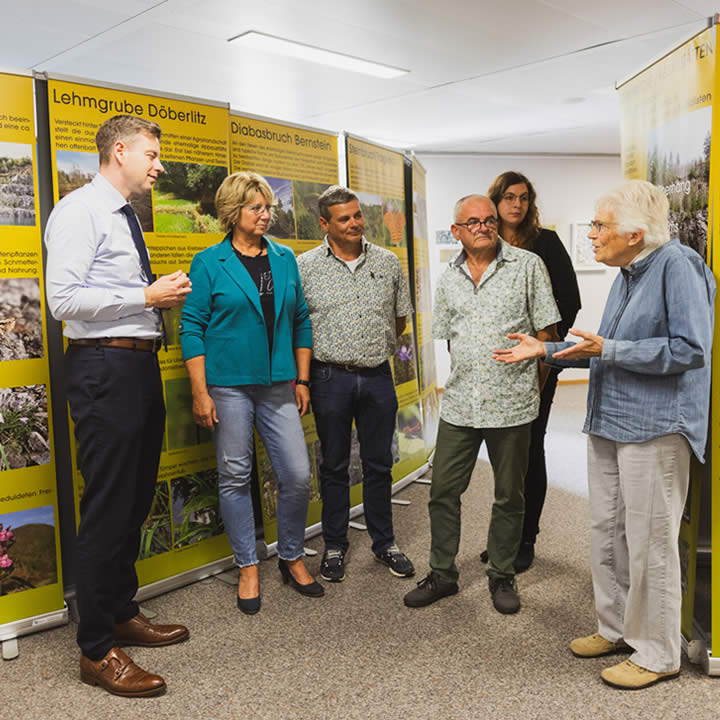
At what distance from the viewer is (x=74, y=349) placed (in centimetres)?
224

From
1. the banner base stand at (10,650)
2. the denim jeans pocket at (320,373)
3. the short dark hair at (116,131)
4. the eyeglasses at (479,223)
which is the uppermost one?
the short dark hair at (116,131)

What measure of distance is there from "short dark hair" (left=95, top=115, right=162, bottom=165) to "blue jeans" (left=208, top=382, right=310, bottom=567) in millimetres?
940

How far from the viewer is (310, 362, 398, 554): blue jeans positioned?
2988 mm

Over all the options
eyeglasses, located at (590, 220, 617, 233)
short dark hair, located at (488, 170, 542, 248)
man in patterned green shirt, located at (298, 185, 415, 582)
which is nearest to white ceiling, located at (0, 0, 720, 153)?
short dark hair, located at (488, 170, 542, 248)

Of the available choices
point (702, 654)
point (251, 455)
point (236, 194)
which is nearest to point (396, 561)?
point (251, 455)

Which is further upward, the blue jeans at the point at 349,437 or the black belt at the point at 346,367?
the black belt at the point at 346,367

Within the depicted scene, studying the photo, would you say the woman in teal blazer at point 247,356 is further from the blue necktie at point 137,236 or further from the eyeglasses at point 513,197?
the eyeglasses at point 513,197

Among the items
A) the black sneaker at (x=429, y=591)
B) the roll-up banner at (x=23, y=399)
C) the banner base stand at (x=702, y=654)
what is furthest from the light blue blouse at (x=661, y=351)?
the roll-up banner at (x=23, y=399)

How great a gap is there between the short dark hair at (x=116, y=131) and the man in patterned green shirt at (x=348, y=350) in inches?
34.8

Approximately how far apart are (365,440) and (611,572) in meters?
1.17

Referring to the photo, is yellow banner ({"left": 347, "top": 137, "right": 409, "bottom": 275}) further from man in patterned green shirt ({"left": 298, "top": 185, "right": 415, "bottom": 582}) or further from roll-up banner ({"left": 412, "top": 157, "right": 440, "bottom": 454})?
man in patterned green shirt ({"left": 298, "top": 185, "right": 415, "bottom": 582})

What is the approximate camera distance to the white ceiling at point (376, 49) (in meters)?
4.01

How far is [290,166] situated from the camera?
11.5 feet

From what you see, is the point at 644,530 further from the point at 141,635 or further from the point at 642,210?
the point at 141,635
